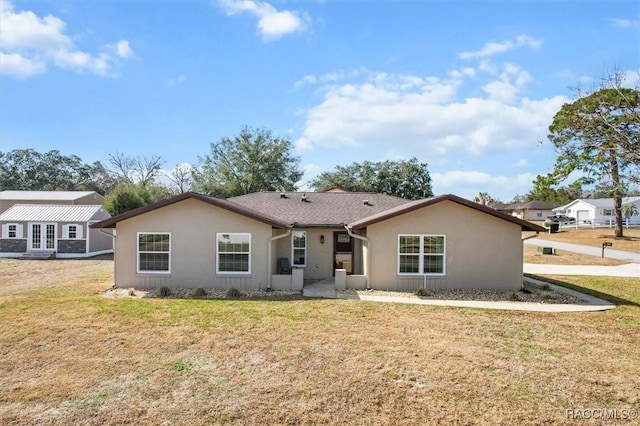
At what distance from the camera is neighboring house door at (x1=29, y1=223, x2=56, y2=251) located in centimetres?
2745

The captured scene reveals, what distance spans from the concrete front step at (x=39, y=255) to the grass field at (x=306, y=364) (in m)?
17.5

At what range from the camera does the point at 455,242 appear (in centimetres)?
1431

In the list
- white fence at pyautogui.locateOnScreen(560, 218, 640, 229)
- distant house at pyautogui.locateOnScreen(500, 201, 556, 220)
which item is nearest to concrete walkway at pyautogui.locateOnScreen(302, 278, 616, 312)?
white fence at pyautogui.locateOnScreen(560, 218, 640, 229)

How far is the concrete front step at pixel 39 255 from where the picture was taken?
1029 inches

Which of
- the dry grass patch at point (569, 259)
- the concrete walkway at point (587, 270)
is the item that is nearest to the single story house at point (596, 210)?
the dry grass patch at point (569, 259)

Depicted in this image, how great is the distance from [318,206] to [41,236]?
2203 centimetres

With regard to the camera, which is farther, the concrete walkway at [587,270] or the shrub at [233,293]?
the concrete walkway at [587,270]

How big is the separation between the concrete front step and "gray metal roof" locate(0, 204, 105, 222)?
2.31 meters

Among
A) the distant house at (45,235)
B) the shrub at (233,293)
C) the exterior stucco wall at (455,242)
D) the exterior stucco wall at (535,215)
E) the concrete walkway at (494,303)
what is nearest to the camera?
the concrete walkway at (494,303)

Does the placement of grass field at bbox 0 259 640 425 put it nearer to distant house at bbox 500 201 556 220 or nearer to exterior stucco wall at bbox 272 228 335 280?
exterior stucco wall at bbox 272 228 335 280

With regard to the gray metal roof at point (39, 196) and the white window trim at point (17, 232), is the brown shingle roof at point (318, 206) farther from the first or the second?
the gray metal roof at point (39, 196)

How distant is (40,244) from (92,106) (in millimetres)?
11396

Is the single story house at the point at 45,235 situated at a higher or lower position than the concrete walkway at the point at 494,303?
higher

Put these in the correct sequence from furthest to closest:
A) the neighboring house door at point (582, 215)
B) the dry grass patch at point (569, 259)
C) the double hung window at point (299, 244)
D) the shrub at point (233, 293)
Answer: the neighboring house door at point (582, 215), the dry grass patch at point (569, 259), the double hung window at point (299, 244), the shrub at point (233, 293)
